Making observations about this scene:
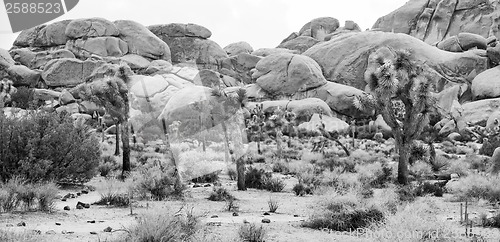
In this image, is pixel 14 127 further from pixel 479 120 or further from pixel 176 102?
pixel 479 120

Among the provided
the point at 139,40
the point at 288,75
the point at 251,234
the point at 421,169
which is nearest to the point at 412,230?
the point at 251,234

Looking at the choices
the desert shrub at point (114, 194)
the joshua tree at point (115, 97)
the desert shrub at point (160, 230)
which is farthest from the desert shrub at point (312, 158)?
the desert shrub at point (160, 230)

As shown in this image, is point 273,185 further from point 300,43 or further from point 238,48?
point 238,48

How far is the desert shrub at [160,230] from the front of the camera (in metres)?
7.62

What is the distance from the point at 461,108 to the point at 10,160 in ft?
139

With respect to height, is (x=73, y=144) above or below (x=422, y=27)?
below

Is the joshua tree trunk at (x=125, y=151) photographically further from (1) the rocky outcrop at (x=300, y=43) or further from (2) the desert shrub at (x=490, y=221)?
(1) the rocky outcrop at (x=300, y=43)

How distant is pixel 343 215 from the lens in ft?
34.4

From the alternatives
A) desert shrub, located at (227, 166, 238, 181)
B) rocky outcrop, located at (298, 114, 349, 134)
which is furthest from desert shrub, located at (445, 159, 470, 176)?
rocky outcrop, located at (298, 114, 349, 134)

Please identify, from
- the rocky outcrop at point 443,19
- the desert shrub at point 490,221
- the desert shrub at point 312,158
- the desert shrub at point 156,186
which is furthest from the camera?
the rocky outcrop at point 443,19

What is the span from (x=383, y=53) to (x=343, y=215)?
47.6 metres

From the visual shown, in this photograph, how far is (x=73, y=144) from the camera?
16422mm

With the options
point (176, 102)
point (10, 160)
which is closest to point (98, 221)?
point (10, 160)

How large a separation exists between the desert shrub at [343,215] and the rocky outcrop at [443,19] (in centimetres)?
6713
